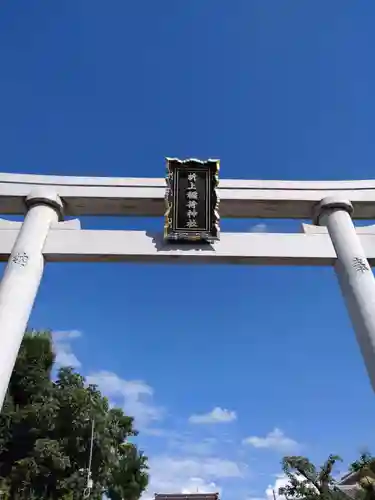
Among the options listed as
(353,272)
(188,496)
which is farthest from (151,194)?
(188,496)

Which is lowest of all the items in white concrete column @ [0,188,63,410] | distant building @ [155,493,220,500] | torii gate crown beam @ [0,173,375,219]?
→ white concrete column @ [0,188,63,410]

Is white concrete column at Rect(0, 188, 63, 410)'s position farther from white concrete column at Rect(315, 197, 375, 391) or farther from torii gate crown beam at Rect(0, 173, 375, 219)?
white concrete column at Rect(315, 197, 375, 391)

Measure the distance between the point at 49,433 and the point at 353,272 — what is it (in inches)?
631

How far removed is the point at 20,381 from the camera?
17.9 metres

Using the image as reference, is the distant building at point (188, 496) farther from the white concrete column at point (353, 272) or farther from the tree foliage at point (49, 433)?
the white concrete column at point (353, 272)

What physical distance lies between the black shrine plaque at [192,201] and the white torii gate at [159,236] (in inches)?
6.4

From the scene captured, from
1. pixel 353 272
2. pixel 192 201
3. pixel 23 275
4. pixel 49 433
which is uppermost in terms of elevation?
pixel 49 433

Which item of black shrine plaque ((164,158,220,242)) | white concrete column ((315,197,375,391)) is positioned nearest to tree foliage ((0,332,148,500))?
black shrine plaque ((164,158,220,242))

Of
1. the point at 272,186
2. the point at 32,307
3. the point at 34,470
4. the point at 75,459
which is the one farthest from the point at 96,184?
the point at 75,459

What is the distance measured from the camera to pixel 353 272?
5070 mm

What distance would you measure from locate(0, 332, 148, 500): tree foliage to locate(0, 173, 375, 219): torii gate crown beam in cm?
1340

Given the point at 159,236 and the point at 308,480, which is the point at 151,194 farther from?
the point at 308,480

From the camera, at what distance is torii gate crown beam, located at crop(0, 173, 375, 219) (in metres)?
5.82

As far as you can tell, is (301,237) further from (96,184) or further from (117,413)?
(117,413)
